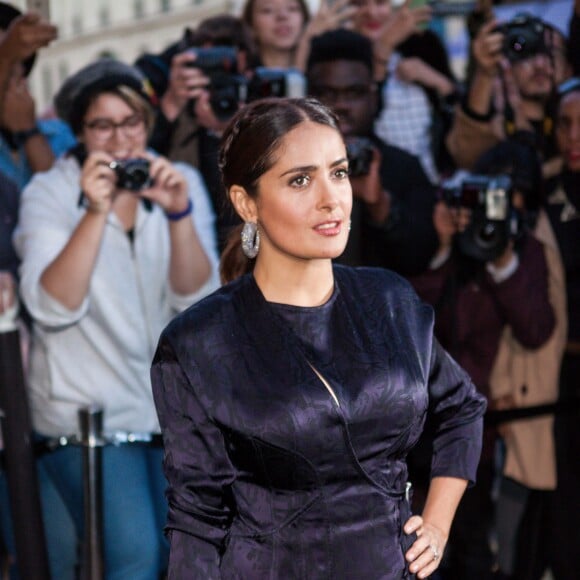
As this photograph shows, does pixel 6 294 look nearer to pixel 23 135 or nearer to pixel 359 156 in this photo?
pixel 23 135

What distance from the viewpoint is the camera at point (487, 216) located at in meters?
3.72

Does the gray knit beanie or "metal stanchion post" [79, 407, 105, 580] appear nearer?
"metal stanchion post" [79, 407, 105, 580]

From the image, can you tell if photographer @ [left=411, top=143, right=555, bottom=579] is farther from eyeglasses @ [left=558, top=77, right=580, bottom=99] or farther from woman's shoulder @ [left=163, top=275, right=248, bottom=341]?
woman's shoulder @ [left=163, top=275, right=248, bottom=341]

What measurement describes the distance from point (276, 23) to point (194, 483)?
8.62 feet

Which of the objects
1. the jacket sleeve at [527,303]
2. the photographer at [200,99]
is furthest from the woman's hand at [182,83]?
the jacket sleeve at [527,303]

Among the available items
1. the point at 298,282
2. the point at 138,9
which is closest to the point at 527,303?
the point at 298,282

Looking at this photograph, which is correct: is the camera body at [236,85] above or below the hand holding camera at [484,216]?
above

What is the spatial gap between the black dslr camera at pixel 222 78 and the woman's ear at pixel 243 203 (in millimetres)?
1667

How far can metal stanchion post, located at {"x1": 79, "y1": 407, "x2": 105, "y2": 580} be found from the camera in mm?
3205

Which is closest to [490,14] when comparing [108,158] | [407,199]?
[407,199]

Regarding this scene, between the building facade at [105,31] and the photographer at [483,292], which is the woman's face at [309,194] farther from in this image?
the building facade at [105,31]

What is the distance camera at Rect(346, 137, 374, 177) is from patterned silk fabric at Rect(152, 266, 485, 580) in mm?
1538

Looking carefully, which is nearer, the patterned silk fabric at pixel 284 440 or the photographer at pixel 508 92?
the patterned silk fabric at pixel 284 440

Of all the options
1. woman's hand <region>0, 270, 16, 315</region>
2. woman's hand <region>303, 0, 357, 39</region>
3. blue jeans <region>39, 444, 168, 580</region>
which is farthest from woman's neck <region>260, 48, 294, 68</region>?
blue jeans <region>39, 444, 168, 580</region>
